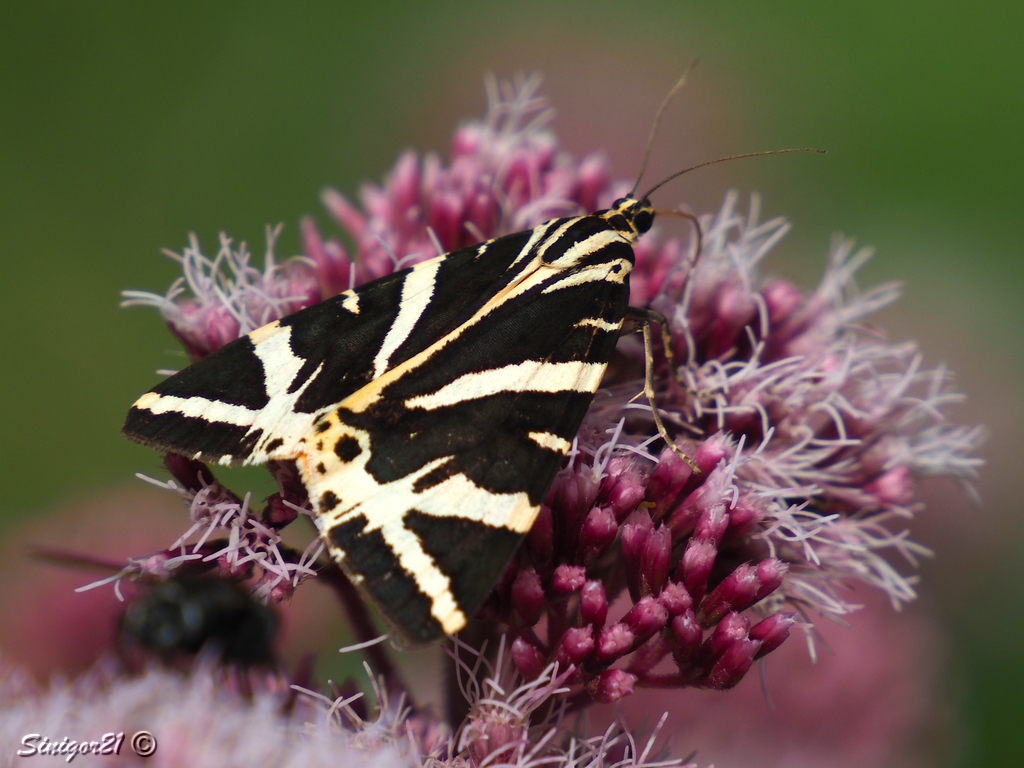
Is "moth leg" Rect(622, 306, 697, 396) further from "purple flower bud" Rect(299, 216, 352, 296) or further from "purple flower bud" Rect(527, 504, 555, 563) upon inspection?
"purple flower bud" Rect(299, 216, 352, 296)

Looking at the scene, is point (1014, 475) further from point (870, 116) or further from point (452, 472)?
point (452, 472)

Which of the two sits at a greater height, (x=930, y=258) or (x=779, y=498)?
(x=779, y=498)

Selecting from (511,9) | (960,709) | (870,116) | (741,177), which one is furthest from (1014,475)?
(511,9)

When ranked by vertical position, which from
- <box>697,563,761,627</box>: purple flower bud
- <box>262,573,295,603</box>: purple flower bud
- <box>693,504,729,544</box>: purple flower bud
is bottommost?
<box>697,563,761,627</box>: purple flower bud

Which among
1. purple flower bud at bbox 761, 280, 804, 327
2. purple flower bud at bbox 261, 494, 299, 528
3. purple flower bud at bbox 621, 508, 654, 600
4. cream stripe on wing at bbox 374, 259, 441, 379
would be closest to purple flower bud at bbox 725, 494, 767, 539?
purple flower bud at bbox 621, 508, 654, 600

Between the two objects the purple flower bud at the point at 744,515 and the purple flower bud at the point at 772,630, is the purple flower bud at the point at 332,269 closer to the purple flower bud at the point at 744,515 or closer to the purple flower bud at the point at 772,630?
the purple flower bud at the point at 744,515
